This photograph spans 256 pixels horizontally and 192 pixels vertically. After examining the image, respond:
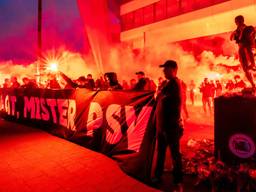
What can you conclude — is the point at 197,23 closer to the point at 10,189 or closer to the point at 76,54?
the point at 76,54

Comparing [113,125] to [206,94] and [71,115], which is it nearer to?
[71,115]

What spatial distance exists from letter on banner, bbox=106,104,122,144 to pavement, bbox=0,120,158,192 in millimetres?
447

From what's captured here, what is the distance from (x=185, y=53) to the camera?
14039 millimetres

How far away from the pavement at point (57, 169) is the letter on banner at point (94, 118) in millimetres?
560

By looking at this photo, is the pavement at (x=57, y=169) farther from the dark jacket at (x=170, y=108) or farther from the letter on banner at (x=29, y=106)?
the letter on banner at (x=29, y=106)

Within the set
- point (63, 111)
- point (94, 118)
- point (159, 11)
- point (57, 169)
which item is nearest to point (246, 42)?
point (94, 118)

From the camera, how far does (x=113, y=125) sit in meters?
5.17

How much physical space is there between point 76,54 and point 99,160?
674 inches

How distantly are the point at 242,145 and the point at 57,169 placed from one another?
11.0ft

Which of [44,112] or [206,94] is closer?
[44,112]

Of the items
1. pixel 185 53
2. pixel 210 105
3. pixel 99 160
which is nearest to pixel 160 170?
pixel 99 160

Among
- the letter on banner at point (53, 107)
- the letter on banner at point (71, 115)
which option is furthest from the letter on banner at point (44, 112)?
the letter on banner at point (71, 115)

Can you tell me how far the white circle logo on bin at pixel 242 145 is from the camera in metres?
3.35

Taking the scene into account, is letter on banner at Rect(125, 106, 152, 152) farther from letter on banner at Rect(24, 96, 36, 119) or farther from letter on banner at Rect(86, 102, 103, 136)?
letter on banner at Rect(24, 96, 36, 119)
